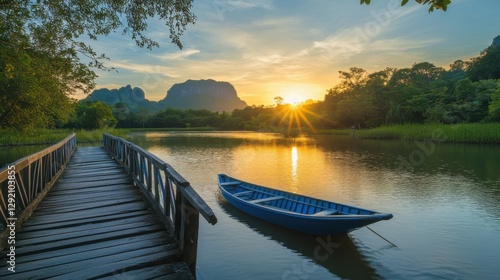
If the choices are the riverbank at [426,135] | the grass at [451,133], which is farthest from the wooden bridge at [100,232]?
the grass at [451,133]

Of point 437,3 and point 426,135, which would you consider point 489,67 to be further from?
point 437,3

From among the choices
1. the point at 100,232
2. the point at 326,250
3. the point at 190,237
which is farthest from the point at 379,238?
the point at 100,232

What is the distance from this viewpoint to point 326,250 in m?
8.20

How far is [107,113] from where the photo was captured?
71.9m

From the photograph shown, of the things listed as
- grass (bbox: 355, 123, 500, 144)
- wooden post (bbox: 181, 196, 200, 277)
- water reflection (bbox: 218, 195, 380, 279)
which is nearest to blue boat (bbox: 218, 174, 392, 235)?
water reflection (bbox: 218, 195, 380, 279)

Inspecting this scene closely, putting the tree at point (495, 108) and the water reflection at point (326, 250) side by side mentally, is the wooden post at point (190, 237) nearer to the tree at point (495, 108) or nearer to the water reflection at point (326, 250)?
the water reflection at point (326, 250)

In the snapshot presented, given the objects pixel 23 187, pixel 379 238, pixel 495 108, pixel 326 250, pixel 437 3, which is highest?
pixel 495 108

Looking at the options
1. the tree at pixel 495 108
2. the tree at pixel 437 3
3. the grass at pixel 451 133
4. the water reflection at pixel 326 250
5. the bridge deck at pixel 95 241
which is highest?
the tree at pixel 495 108

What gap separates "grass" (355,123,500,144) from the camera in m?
34.1

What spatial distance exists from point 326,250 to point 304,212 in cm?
165

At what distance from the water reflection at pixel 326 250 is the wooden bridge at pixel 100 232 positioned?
334cm

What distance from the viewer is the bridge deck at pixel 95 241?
4.24m

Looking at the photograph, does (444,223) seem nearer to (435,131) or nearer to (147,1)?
(147,1)

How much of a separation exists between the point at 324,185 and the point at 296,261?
915 centimetres
